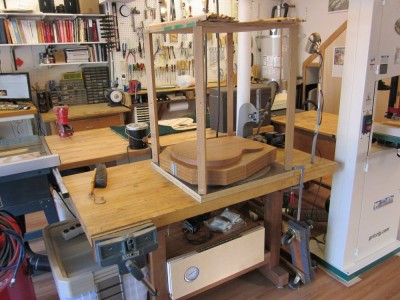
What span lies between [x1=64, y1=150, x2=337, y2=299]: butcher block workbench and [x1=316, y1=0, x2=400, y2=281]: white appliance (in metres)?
Answer: 0.18

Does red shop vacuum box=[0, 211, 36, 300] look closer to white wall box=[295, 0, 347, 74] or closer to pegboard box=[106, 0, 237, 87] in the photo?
pegboard box=[106, 0, 237, 87]

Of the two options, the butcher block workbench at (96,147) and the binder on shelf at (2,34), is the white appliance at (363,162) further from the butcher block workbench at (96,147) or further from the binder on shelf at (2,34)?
the binder on shelf at (2,34)

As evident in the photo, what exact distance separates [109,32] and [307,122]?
2947 mm

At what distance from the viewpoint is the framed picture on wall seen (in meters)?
4.72

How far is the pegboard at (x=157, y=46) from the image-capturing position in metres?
4.53

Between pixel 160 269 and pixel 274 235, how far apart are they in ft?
2.44

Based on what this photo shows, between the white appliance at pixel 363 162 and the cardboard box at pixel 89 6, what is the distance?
3465 mm

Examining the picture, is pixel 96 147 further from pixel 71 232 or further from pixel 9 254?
pixel 9 254

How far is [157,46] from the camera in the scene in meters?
4.78

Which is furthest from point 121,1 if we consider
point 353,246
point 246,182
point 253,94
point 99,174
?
point 353,246

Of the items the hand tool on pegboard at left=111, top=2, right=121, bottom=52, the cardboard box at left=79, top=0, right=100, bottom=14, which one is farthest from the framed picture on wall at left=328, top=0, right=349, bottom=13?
the cardboard box at left=79, top=0, right=100, bottom=14

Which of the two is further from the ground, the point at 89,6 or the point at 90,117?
the point at 89,6

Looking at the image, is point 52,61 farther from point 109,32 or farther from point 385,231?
point 385,231

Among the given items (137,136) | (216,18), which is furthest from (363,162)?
(137,136)
